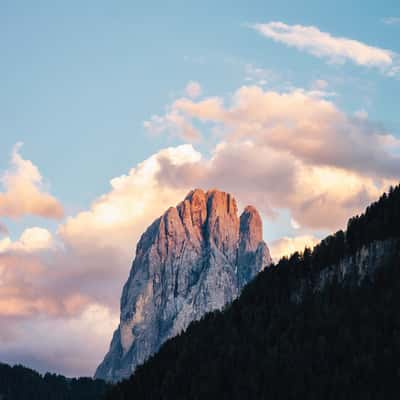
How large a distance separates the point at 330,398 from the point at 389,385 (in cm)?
1236

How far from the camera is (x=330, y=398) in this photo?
198m

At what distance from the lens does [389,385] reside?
194750mm
